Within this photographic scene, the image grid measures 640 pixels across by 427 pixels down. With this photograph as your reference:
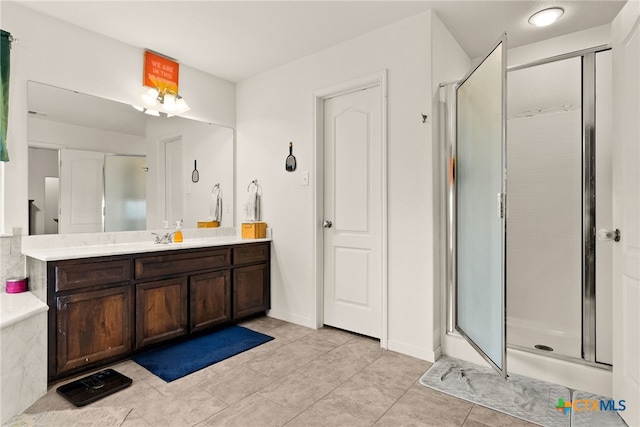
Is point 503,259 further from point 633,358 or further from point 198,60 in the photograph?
point 198,60

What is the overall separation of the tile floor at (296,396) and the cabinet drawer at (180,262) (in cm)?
69

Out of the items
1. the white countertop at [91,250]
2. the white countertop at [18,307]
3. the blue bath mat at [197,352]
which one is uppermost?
the white countertop at [91,250]

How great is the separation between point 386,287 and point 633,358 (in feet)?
4.92

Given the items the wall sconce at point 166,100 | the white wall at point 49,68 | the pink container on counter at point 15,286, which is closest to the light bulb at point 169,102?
the wall sconce at point 166,100

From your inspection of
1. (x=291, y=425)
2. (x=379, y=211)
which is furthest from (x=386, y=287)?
(x=291, y=425)

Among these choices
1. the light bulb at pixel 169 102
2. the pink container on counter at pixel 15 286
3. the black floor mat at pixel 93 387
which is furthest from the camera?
the light bulb at pixel 169 102

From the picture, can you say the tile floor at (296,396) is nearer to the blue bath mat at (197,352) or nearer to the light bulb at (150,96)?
the blue bath mat at (197,352)

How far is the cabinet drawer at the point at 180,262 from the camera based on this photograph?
270cm

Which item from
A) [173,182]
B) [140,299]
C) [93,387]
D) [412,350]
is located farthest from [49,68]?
[412,350]

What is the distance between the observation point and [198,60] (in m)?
3.42

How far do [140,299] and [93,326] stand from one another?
0.35 m

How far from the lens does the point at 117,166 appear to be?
3080mm

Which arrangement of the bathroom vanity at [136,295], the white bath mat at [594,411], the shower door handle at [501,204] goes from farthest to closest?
1. the bathroom vanity at [136,295]
2. the shower door handle at [501,204]
3. the white bath mat at [594,411]

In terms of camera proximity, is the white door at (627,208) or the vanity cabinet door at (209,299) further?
the vanity cabinet door at (209,299)
